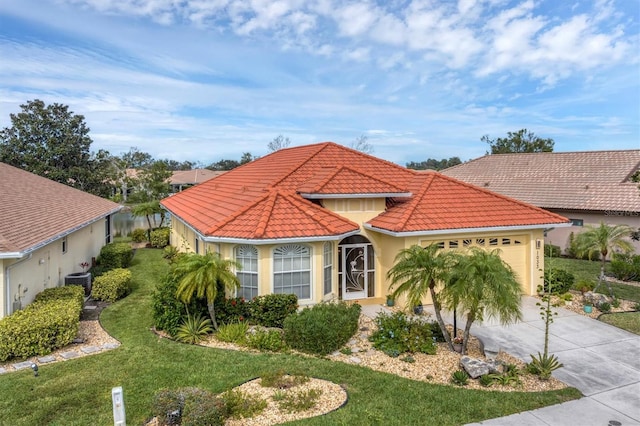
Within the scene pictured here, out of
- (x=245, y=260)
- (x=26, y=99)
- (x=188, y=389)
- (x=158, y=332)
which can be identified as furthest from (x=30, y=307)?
(x=26, y=99)

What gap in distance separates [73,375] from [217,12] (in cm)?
1191

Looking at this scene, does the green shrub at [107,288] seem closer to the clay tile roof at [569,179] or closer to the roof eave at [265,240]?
the roof eave at [265,240]

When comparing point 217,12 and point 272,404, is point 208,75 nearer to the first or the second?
point 217,12

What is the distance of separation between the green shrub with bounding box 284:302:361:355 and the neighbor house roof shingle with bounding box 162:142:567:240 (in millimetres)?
2562

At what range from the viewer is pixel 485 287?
866cm

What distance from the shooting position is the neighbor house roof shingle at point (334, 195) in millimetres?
12844

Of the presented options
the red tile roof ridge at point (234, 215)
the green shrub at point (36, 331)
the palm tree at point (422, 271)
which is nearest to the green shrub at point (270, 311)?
the red tile roof ridge at point (234, 215)

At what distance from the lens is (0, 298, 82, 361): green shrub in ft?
31.3

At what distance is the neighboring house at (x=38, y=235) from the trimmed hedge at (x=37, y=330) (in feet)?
2.57

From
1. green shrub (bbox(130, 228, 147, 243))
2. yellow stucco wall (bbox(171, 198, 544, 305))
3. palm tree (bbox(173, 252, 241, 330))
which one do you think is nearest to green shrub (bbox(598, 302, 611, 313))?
yellow stucco wall (bbox(171, 198, 544, 305))

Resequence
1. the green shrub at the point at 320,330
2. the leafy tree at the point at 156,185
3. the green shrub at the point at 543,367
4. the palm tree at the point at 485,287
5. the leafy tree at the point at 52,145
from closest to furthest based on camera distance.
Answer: the palm tree at the point at 485,287 < the green shrub at the point at 543,367 < the green shrub at the point at 320,330 < the leafy tree at the point at 156,185 < the leafy tree at the point at 52,145

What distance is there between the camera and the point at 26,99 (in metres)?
39.5

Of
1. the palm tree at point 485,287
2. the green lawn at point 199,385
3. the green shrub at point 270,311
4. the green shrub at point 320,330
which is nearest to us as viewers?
the green lawn at point 199,385

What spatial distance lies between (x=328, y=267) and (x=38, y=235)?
8662 mm
